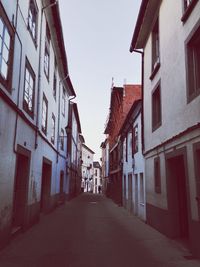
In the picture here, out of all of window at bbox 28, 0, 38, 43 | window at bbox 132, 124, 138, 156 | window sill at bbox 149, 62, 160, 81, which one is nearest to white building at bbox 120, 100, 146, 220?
window at bbox 132, 124, 138, 156

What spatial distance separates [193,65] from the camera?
24.8 feet

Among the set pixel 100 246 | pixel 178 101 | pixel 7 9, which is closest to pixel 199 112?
pixel 178 101

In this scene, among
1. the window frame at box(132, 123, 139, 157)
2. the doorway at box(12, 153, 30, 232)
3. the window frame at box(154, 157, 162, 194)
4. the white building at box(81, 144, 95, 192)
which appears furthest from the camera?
the white building at box(81, 144, 95, 192)

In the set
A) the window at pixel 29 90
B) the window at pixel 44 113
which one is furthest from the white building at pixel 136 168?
the window at pixel 29 90

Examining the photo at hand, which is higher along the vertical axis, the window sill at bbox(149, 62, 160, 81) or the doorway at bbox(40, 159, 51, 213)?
the window sill at bbox(149, 62, 160, 81)

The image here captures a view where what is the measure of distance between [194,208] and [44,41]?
987 centimetres

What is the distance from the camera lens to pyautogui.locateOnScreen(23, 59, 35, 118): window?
9.80 metres

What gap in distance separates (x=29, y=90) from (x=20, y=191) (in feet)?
12.2

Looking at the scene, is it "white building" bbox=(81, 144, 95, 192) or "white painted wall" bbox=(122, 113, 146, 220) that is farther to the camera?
"white building" bbox=(81, 144, 95, 192)

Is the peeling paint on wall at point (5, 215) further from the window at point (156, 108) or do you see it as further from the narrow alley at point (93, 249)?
the window at point (156, 108)

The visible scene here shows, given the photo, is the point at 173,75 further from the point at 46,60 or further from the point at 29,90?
the point at 46,60

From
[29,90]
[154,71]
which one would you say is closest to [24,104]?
[29,90]

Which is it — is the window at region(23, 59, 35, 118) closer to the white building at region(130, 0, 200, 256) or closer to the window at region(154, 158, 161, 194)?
the white building at region(130, 0, 200, 256)

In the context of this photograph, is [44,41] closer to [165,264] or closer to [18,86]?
[18,86]
